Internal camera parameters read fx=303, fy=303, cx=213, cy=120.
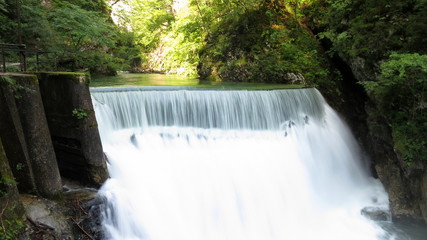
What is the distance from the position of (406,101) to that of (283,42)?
7088 mm

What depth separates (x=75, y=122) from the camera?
5945 millimetres

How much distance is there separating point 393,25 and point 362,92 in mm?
2728

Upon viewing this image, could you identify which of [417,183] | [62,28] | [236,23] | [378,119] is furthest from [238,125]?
[236,23]

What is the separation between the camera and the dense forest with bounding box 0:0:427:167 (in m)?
7.39

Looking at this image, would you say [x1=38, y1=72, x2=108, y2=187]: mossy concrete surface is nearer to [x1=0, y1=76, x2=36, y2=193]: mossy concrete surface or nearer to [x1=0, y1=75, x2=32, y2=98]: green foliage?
[x1=0, y1=75, x2=32, y2=98]: green foliage

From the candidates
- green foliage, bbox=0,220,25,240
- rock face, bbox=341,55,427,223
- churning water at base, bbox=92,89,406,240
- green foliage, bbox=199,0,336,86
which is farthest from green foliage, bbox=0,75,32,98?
green foliage, bbox=199,0,336,86

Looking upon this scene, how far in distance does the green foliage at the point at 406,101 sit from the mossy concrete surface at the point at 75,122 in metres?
6.58

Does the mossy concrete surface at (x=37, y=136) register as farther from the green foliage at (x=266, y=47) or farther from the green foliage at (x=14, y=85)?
the green foliage at (x=266, y=47)

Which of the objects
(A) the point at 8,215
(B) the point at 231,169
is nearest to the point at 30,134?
(A) the point at 8,215

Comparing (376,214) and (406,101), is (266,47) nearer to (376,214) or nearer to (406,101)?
(406,101)

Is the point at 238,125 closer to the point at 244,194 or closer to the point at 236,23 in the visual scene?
the point at 244,194

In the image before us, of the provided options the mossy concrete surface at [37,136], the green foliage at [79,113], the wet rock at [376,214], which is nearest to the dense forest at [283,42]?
the wet rock at [376,214]

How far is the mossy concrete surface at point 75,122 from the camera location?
5.89 metres

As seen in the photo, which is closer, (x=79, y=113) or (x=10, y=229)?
(x=10, y=229)
